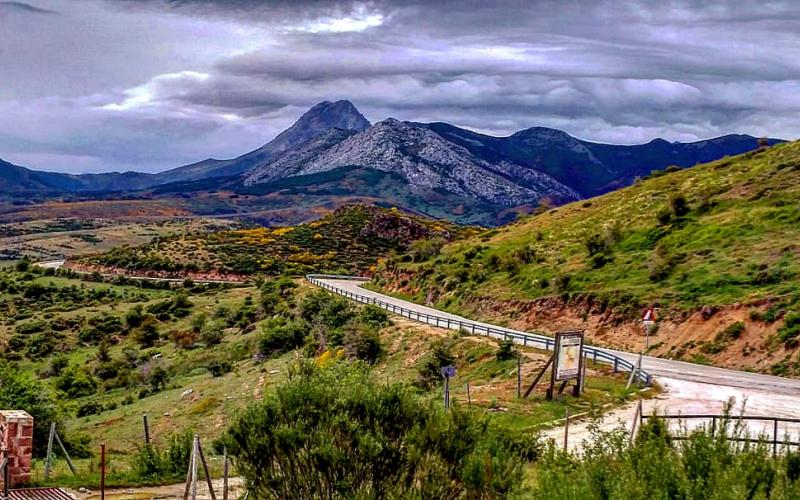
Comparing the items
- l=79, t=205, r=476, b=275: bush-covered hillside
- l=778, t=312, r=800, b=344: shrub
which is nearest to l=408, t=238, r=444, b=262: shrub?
l=79, t=205, r=476, b=275: bush-covered hillside

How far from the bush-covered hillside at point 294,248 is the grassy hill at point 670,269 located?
27582 mm

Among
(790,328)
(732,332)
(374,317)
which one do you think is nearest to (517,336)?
(732,332)

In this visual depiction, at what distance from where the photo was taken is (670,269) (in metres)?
41.8

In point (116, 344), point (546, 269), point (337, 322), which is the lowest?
point (116, 344)

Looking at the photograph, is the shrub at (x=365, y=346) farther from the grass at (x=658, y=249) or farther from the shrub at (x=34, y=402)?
the shrub at (x=34, y=402)

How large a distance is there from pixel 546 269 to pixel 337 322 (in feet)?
48.3

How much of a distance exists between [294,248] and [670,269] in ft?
247

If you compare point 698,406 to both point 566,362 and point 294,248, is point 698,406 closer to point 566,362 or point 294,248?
point 566,362

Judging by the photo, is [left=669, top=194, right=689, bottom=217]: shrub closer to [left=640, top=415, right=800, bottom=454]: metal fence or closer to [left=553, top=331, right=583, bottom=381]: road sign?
[left=553, top=331, right=583, bottom=381]: road sign

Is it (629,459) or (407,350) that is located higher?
(629,459)

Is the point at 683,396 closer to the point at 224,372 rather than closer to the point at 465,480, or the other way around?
the point at 465,480

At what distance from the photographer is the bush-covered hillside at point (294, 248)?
97000 millimetres

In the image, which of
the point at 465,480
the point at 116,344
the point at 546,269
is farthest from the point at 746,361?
the point at 116,344

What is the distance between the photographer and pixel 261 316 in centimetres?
5919
